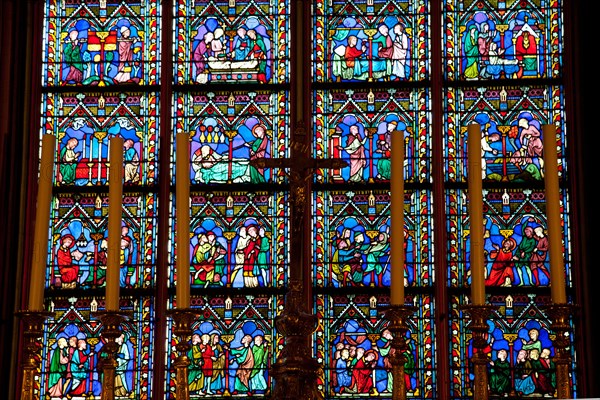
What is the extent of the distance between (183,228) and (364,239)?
13.2 ft

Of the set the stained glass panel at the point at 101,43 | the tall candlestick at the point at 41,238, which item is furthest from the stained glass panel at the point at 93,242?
the tall candlestick at the point at 41,238

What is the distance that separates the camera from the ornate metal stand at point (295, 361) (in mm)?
5121

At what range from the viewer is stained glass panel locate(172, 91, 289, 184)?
966 centimetres

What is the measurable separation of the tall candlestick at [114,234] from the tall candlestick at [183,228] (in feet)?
0.88

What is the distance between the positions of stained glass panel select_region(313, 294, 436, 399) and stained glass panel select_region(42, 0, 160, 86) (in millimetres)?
2473

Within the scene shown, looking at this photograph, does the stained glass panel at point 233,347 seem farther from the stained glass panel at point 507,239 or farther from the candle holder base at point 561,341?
the candle holder base at point 561,341

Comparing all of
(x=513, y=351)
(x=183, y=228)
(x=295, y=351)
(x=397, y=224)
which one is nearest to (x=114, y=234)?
(x=183, y=228)

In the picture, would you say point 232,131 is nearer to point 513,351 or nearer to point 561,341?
point 513,351

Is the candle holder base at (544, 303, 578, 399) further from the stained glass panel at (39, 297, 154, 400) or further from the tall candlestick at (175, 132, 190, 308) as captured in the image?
the stained glass panel at (39, 297, 154, 400)

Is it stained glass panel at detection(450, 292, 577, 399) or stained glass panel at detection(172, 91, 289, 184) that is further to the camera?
stained glass panel at detection(172, 91, 289, 184)

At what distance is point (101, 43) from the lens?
396 inches

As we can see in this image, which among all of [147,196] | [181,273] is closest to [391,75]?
[147,196]

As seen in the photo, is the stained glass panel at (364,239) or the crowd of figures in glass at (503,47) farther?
the crowd of figures in glass at (503,47)

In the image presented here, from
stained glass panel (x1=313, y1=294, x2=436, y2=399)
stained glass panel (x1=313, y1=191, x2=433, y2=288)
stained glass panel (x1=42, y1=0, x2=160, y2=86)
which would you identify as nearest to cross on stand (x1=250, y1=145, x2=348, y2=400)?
stained glass panel (x1=313, y1=294, x2=436, y2=399)
